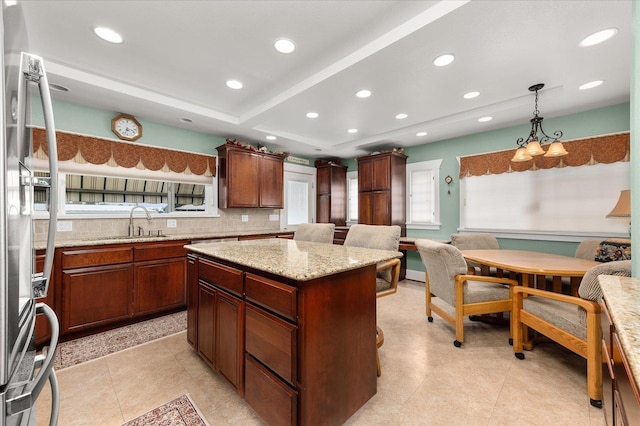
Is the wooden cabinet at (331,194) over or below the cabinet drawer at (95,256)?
over

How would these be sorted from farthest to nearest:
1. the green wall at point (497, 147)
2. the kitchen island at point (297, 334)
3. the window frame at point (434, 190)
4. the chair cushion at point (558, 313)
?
the window frame at point (434, 190) → the green wall at point (497, 147) → the chair cushion at point (558, 313) → the kitchen island at point (297, 334)

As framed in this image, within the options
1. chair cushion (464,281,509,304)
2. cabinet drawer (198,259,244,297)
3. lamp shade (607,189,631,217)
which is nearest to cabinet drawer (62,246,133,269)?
cabinet drawer (198,259,244,297)

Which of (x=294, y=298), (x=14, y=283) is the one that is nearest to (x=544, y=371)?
(x=294, y=298)

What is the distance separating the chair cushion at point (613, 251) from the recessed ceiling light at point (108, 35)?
4.86m

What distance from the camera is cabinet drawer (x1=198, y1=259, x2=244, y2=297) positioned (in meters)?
1.68

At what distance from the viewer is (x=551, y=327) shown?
2.06 metres

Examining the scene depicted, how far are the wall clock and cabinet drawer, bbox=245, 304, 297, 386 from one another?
328 centimetres

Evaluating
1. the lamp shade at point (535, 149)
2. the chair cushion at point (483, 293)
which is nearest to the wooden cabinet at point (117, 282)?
the chair cushion at point (483, 293)

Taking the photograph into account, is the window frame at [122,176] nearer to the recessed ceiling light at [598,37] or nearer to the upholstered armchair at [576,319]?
the upholstered armchair at [576,319]

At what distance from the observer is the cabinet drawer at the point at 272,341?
131 centimetres

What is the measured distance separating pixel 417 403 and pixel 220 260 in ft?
5.37

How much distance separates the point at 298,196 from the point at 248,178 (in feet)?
5.32

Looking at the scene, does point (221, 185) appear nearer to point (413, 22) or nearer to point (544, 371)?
point (413, 22)

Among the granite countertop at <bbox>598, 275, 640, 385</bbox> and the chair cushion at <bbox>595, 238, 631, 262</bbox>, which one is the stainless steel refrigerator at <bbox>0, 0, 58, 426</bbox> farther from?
the chair cushion at <bbox>595, 238, 631, 262</bbox>
